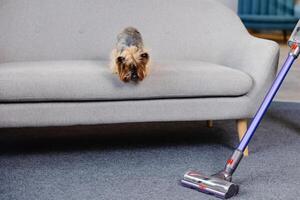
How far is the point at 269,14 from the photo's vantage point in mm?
7074

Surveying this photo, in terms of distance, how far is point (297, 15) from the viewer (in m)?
6.84

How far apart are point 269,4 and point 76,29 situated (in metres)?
4.60

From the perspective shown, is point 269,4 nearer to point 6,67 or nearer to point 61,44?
point 61,44

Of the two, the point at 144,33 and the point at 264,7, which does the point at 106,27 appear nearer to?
the point at 144,33

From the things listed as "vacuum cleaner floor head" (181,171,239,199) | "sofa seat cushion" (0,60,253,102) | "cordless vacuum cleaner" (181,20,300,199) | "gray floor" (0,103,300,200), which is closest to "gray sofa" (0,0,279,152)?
"sofa seat cushion" (0,60,253,102)

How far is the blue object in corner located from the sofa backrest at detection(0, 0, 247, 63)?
3943 millimetres

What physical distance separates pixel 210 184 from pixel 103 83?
0.65 m

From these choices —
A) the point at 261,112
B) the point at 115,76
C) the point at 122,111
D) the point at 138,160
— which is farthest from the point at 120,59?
the point at 261,112

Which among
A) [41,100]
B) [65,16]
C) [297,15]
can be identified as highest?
[65,16]

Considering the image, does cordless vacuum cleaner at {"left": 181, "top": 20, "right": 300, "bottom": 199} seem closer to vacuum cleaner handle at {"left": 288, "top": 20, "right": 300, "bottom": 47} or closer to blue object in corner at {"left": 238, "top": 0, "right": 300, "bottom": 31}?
vacuum cleaner handle at {"left": 288, "top": 20, "right": 300, "bottom": 47}

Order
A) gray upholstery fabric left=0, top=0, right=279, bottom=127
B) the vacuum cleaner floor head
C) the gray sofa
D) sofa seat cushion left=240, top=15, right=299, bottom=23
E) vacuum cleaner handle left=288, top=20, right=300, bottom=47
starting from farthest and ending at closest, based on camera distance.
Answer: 1. sofa seat cushion left=240, top=15, right=299, bottom=23
2. gray upholstery fabric left=0, top=0, right=279, bottom=127
3. the gray sofa
4. vacuum cleaner handle left=288, top=20, right=300, bottom=47
5. the vacuum cleaner floor head

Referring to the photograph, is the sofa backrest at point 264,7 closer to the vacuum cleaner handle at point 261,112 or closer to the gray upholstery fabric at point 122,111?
the gray upholstery fabric at point 122,111

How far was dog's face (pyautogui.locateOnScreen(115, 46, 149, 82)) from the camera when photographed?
2.28 m

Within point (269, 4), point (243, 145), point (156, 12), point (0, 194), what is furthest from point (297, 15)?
point (0, 194)
